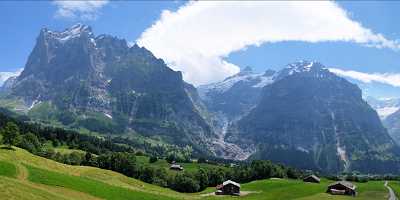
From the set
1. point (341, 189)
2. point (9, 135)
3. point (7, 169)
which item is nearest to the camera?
point (7, 169)

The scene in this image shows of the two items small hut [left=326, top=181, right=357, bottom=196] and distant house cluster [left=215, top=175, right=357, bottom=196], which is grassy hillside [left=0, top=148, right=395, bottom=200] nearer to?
small hut [left=326, top=181, right=357, bottom=196]

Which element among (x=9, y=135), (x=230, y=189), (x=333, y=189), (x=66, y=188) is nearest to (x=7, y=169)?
(x=66, y=188)

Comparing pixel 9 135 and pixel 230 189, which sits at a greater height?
pixel 9 135

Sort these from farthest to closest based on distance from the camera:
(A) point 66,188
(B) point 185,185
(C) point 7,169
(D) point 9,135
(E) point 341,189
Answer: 1. (B) point 185,185
2. (D) point 9,135
3. (E) point 341,189
4. (C) point 7,169
5. (A) point 66,188

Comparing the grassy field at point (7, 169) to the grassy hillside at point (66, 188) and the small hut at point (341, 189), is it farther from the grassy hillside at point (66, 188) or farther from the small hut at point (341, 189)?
the small hut at point (341, 189)

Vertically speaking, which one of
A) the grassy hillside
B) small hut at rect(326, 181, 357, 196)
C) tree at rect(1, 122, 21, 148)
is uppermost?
tree at rect(1, 122, 21, 148)

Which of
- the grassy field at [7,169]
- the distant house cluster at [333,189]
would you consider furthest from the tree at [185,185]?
the grassy field at [7,169]

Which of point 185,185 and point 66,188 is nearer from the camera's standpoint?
point 66,188

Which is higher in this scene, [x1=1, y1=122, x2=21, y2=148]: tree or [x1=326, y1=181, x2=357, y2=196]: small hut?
[x1=1, y1=122, x2=21, y2=148]: tree

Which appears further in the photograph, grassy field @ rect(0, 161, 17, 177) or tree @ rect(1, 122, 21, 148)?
tree @ rect(1, 122, 21, 148)

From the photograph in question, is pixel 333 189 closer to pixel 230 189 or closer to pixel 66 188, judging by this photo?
pixel 230 189

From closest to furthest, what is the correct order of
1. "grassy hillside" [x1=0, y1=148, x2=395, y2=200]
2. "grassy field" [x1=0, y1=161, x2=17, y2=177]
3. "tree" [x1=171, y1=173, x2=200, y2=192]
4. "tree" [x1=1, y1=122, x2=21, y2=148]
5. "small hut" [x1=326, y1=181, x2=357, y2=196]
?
"grassy hillside" [x1=0, y1=148, x2=395, y2=200], "grassy field" [x1=0, y1=161, x2=17, y2=177], "small hut" [x1=326, y1=181, x2=357, y2=196], "tree" [x1=1, y1=122, x2=21, y2=148], "tree" [x1=171, y1=173, x2=200, y2=192]

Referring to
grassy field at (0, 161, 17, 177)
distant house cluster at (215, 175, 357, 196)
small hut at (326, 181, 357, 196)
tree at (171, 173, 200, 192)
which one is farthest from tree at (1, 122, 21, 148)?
small hut at (326, 181, 357, 196)

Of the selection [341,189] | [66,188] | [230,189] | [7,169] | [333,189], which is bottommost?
[66,188]
